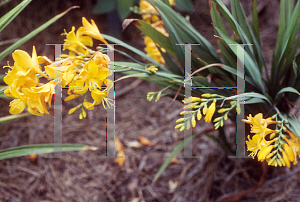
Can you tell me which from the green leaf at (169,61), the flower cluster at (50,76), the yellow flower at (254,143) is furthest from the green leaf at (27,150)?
the yellow flower at (254,143)

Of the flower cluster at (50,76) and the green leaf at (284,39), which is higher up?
the green leaf at (284,39)

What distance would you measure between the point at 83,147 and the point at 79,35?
1.09 ft

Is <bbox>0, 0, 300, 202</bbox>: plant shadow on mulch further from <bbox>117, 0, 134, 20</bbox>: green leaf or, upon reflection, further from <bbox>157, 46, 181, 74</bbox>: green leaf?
<bbox>117, 0, 134, 20</bbox>: green leaf

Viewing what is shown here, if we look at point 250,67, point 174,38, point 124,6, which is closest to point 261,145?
point 250,67

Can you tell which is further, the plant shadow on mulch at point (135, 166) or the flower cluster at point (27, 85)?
the plant shadow on mulch at point (135, 166)

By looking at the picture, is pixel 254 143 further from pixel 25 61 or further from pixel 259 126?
pixel 25 61

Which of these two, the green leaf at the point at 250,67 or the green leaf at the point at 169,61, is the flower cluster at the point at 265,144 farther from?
the green leaf at the point at 169,61

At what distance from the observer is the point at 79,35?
0.51 m

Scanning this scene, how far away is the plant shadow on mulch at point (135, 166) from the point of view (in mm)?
833

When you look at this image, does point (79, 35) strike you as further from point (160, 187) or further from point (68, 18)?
point (68, 18)

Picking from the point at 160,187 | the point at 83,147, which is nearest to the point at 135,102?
the point at 160,187

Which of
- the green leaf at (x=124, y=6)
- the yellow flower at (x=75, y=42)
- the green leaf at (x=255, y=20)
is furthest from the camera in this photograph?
the green leaf at (x=124, y=6)

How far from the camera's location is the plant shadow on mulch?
833mm

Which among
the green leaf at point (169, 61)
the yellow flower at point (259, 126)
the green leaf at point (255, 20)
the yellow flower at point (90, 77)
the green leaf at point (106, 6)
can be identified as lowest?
the yellow flower at point (259, 126)
